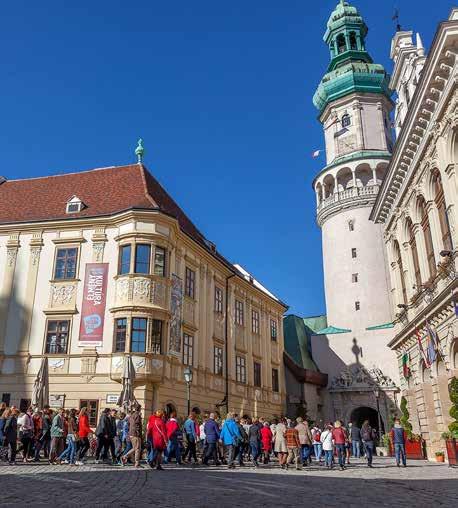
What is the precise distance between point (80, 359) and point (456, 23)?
67.6ft

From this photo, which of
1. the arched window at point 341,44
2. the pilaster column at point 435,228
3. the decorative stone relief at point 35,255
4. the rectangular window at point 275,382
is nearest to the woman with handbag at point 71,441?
the decorative stone relief at point 35,255

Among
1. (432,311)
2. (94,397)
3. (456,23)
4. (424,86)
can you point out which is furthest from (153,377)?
(456,23)

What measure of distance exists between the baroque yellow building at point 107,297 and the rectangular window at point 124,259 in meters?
0.05

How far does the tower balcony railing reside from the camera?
4856 centimetres

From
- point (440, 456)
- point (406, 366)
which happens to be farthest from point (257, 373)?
point (440, 456)

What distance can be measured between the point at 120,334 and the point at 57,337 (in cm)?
342

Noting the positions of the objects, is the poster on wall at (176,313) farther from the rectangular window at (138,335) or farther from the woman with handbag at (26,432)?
the woman with handbag at (26,432)

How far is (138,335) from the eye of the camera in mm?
25547

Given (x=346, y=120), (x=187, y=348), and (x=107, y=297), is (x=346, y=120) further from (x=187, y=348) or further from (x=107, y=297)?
(x=107, y=297)

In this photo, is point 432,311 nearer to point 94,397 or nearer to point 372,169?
point 94,397

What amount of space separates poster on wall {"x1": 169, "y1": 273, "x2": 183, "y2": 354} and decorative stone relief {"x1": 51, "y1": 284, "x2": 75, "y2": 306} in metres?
5.01

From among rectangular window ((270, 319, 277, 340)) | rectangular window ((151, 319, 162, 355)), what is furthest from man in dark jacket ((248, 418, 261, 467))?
rectangular window ((270, 319, 277, 340))

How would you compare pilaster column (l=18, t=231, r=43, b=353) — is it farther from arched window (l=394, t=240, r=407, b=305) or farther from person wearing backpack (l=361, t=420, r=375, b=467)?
arched window (l=394, t=240, r=407, b=305)

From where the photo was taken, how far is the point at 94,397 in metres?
25.1
